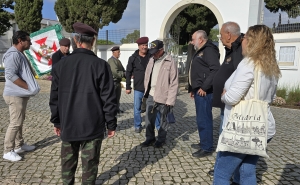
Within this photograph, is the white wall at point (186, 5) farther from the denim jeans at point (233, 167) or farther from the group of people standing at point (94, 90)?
the denim jeans at point (233, 167)

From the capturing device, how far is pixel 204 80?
3.62 metres

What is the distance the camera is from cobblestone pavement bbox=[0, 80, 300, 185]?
3109 mm

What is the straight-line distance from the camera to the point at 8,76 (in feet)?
10.9

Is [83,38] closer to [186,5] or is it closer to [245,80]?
[245,80]

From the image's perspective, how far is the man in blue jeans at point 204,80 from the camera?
3520 mm

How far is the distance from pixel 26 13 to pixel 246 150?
18.2 m

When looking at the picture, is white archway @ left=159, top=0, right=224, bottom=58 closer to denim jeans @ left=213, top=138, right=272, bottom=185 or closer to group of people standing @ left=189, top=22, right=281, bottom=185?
group of people standing @ left=189, top=22, right=281, bottom=185

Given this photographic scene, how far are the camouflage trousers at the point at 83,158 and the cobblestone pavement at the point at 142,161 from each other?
0.73 m

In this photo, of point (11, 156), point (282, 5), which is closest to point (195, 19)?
point (282, 5)

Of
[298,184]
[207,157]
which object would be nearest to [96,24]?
[207,157]

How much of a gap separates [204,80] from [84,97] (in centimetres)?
204

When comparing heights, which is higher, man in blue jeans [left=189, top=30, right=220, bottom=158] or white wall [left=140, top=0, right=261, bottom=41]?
white wall [left=140, top=0, right=261, bottom=41]

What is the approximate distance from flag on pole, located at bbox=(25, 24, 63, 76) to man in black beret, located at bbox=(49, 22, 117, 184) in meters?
6.68

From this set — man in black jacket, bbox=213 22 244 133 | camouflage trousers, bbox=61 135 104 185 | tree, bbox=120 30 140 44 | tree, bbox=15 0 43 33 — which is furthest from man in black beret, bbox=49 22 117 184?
tree, bbox=15 0 43 33
